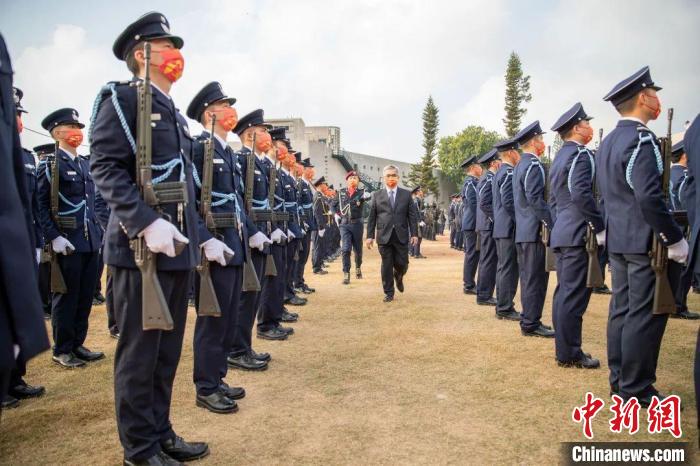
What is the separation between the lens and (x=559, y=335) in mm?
5102

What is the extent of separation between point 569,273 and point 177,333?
381cm

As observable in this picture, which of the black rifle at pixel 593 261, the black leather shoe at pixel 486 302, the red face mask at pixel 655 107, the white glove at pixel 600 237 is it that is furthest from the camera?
the black leather shoe at pixel 486 302

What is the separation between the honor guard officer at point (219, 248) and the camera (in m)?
4.02

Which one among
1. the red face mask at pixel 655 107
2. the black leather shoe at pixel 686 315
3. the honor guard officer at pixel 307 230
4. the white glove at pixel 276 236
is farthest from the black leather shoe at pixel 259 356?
the black leather shoe at pixel 686 315

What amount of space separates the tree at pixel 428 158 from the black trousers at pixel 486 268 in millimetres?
52924

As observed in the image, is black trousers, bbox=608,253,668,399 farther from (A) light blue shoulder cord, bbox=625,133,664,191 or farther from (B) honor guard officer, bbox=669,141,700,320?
(B) honor guard officer, bbox=669,141,700,320

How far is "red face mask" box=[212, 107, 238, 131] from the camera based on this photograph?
4.41 m

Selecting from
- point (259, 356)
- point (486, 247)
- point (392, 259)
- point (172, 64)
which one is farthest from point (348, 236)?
point (172, 64)

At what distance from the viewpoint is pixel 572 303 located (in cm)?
501

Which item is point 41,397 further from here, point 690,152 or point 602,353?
point 602,353

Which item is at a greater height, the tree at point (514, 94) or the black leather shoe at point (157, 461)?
the tree at point (514, 94)

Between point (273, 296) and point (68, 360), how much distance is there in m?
2.35

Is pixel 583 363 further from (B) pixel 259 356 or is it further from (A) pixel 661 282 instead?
(B) pixel 259 356

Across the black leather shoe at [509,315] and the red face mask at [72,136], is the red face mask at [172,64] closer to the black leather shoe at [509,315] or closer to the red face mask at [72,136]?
the red face mask at [72,136]
